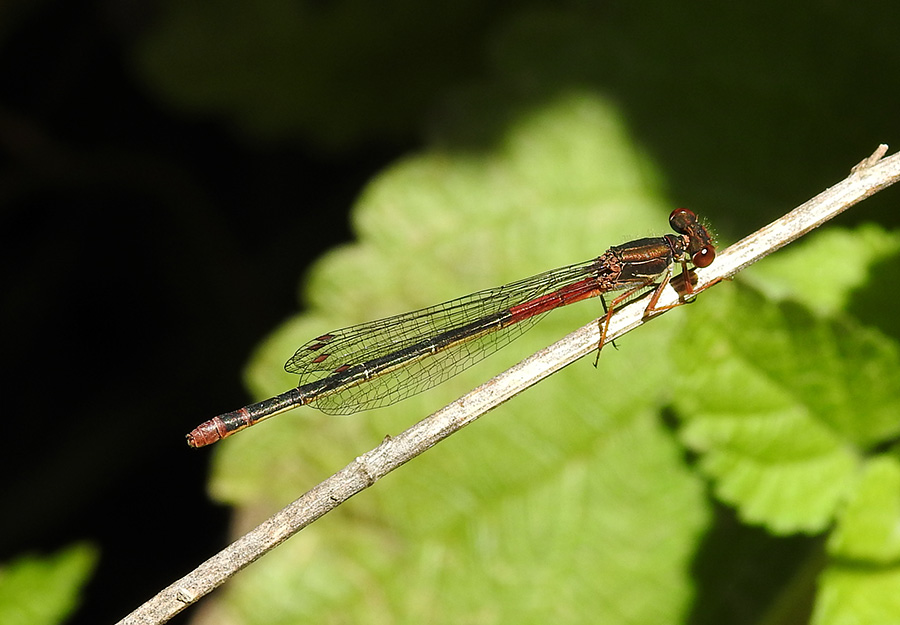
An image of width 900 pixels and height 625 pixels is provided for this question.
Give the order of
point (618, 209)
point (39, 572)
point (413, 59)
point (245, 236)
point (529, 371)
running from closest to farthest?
1. point (529, 371)
2. point (39, 572)
3. point (618, 209)
4. point (413, 59)
5. point (245, 236)

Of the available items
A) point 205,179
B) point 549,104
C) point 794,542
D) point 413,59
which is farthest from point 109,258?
point 794,542

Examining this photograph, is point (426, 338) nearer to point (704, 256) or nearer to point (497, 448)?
point (497, 448)

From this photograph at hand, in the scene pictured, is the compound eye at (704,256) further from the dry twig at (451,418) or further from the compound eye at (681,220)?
the dry twig at (451,418)

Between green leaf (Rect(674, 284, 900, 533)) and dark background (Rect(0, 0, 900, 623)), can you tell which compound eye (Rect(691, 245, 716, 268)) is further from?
dark background (Rect(0, 0, 900, 623))

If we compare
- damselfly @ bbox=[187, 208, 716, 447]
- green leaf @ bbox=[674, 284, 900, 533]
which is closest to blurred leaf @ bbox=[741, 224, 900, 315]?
green leaf @ bbox=[674, 284, 900, 533]

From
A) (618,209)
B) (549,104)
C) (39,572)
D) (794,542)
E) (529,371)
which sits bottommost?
Result: (794,542)

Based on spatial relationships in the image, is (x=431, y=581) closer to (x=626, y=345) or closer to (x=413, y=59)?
(x=626, y=345)
